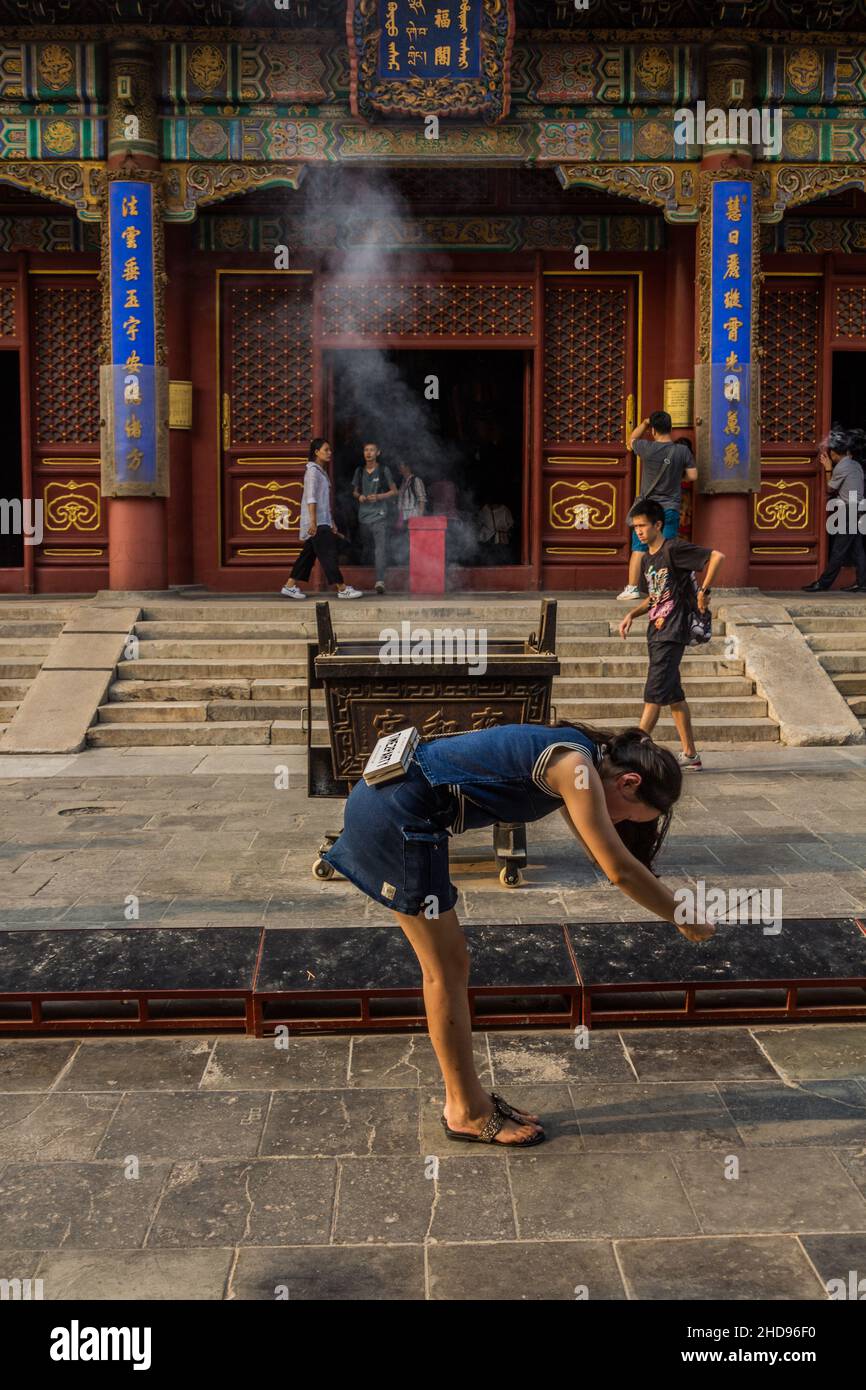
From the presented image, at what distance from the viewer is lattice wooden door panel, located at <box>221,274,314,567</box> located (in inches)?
571

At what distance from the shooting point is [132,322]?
504 inches

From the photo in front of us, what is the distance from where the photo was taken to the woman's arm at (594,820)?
147 inches

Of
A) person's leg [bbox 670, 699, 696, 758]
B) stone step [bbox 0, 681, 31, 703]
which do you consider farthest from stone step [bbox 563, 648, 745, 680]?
stone step [bbox 0, 681, 31, 703]

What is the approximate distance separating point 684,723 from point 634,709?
155 centimetres

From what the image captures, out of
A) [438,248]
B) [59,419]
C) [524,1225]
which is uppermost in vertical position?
[438,248]

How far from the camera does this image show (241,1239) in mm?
3609

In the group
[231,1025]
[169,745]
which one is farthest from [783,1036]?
[169,745]

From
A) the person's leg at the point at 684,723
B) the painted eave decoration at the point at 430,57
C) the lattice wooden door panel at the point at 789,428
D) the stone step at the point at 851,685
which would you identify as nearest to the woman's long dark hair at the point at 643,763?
the person's leg at the point at 684,723

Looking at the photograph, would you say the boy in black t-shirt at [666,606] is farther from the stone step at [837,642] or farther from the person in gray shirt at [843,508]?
the person in gray shirt at [843,508]

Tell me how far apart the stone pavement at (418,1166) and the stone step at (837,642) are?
607cm

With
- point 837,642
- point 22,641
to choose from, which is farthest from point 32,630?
point 837,642

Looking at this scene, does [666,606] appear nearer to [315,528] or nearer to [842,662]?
[842,662]

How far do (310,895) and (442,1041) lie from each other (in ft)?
9.24

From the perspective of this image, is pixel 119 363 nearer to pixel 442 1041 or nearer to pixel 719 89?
pixel 719 89
